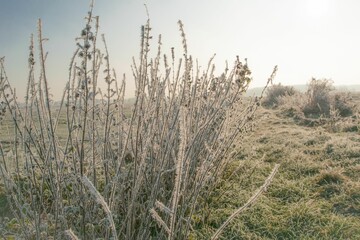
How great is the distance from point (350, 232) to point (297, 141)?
344cm

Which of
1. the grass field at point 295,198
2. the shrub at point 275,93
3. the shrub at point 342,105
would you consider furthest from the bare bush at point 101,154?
the shrub at point 275,93

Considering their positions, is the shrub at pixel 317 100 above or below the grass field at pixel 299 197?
above

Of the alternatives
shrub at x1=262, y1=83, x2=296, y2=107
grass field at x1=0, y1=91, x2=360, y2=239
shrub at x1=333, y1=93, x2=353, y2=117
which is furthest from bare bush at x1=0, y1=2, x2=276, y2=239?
shrub at x1=262, y1=83, x2=296, y2=107

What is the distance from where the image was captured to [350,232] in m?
2.96

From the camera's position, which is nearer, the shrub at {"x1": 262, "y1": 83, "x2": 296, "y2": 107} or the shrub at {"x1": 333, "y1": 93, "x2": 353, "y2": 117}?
the shrub at {"x1": 333, "y1": 93, "x2": 353, "y2": 117}

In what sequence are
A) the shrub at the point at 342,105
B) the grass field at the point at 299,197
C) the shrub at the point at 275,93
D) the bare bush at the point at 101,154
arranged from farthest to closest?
the shrub at the point at 275,93
the shrub at the point at 342,105
the grass field at the point at 299,197
the bare bush at the point at 101,154

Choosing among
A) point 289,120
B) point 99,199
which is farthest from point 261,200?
point 289,120

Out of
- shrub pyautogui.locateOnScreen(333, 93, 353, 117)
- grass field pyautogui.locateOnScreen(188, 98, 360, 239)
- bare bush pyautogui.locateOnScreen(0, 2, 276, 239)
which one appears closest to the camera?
bare bush pyautogui.locateOnScreen(0, 2, 276, 239)

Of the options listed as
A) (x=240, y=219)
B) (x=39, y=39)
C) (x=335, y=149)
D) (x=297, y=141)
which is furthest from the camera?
(x=297, y=141)

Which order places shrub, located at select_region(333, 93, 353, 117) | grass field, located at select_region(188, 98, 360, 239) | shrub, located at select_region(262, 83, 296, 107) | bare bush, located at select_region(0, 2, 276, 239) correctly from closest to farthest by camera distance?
bare bush, located at select_region(0, 2, 276, 239) < grass field, located at select_region(188, 98, 360, 239) < shrub, located at select_region(333, 93, 353, 117) < shrub, located at select_region(262, 83, 296, 107)

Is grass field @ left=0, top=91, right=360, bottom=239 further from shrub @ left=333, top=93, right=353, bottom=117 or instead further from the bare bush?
shrub @ left=333, top=93, right=353, bottom=117

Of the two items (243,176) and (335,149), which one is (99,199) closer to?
(243,176)

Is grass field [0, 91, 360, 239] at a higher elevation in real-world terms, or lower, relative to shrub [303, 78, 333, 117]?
lower

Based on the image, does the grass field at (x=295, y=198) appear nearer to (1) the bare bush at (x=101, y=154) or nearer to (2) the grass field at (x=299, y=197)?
(2) the grass field at (x=299, y=197)
